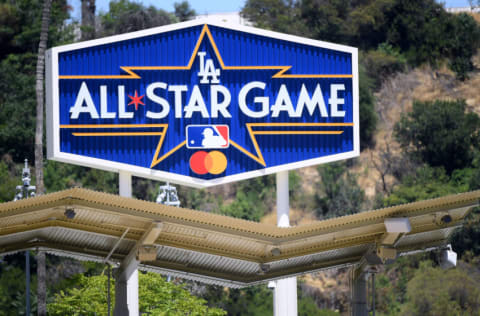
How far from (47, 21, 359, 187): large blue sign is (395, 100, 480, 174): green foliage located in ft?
115

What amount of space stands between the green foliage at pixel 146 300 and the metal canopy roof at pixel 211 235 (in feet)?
43.0

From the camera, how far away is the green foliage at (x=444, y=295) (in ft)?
141

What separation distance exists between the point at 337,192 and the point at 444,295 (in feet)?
54.0

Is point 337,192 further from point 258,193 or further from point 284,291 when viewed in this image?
point 284,291

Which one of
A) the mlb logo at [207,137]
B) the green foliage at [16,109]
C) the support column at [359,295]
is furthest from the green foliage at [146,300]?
the green foliage at [16,109]

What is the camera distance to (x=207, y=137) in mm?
25578

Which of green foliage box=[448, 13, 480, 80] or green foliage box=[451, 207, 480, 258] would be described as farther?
green foliage box=[448, 13, 480, 80]

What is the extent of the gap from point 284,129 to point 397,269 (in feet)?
97.0

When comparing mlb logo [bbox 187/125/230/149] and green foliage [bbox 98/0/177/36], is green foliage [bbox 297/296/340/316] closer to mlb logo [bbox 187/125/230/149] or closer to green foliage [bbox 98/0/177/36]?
mlb logo [bbox 187/125/230/149]

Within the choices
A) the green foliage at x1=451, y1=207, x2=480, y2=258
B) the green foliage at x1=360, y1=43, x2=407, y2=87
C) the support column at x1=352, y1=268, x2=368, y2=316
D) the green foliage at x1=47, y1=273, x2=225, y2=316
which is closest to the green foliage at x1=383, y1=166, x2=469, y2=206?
the green foliage at x1=451, y1=207, x2=480, y2=258

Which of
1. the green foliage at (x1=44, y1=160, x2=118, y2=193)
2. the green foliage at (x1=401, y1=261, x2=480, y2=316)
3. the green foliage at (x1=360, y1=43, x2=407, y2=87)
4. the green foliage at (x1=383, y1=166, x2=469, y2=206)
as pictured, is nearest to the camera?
the green foliage at (x1=401, y1=261, x2=480, y2=316)

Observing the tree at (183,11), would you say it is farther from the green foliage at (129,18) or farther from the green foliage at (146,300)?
the green foliage at (146,300)

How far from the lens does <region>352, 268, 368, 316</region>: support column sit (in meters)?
21.4

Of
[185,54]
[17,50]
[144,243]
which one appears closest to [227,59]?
[185,54]
